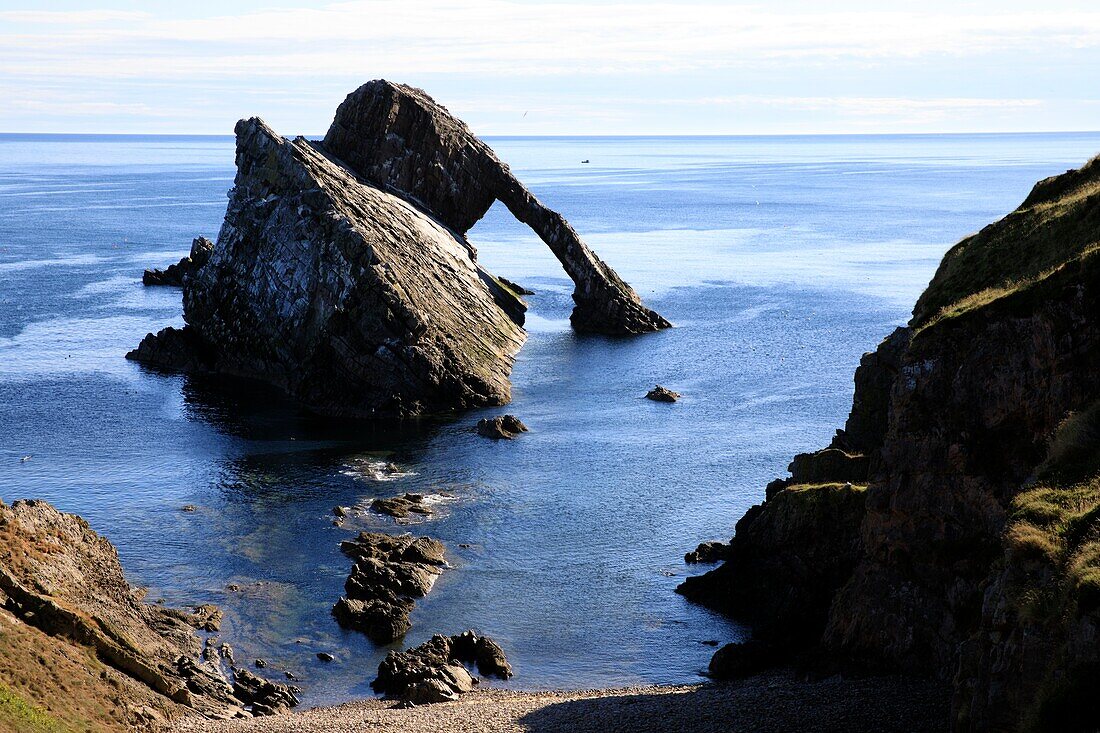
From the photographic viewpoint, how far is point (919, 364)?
4512 centimetres

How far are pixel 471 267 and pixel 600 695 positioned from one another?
76039mm

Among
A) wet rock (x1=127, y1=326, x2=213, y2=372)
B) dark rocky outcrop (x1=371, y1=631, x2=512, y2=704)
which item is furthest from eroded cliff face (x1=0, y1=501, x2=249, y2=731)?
wet rock (x1=127, y1=326, x2=213, y2=372)

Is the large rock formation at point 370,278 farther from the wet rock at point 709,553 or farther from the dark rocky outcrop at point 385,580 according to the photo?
the wet rock at point 709,553

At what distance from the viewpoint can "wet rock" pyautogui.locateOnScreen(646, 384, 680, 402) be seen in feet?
321

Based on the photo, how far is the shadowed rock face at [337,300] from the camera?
315ft

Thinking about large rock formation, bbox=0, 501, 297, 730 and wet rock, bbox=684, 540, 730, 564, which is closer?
large rock formation, bbox=0, 501, 297, 730

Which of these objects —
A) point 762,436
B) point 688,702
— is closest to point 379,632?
point 688,702

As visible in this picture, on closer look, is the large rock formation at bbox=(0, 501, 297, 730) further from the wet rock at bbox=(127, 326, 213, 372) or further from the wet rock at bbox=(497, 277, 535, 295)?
the wet rock at bbox=(497, 277, 535, 295)

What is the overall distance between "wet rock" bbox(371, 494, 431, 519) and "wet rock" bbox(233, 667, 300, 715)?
20.9 metres

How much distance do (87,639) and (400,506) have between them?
27.8 m

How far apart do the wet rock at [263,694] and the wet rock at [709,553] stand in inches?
922

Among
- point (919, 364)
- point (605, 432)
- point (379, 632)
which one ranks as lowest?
point (379, 632)

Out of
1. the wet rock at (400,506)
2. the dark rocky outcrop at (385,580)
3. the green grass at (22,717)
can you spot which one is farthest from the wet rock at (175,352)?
the green grass at (22,717)

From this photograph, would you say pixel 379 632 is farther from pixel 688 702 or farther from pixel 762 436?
pixel 762 436
